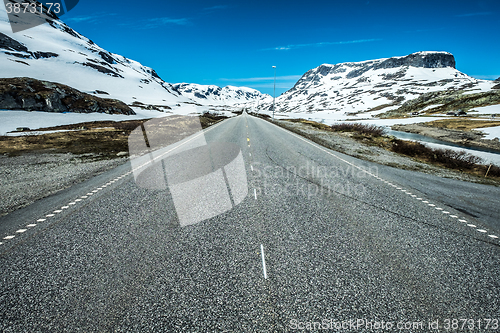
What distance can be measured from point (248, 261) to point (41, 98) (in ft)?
201

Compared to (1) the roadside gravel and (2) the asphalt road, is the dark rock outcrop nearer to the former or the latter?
(1) the roadside gravel

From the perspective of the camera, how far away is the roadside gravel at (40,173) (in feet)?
19.2

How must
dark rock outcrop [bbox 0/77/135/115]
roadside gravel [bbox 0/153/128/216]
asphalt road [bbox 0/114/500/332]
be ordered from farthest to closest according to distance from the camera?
dark rock outcrop [bbox 0/77/135/115] → roadside gravel [bbox 0/153/128/216] → asphalt road [bbox 0/114/500/332]

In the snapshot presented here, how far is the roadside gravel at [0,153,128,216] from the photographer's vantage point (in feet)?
19.2

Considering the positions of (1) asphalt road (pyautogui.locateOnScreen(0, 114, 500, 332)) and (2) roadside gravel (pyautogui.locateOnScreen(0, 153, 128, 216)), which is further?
(2) roadside gravel (pyautogui.locateOnScreen(0, 153, 128, 216))

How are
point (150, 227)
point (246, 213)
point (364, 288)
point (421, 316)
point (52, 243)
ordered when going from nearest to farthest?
point (421, 316)
point (364, 288)
point (52, 243)
point (150, 227)
point (246, 213)

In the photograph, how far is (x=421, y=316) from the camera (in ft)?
8.41

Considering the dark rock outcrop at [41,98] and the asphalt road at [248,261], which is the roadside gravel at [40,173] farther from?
the dark rock outcrop at [41,98]

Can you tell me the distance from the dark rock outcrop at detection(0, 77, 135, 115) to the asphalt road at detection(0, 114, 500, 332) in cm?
5355

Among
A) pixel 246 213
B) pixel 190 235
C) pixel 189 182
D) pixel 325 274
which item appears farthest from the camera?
pixel 189 182

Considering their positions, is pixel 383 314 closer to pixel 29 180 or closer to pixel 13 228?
pixel 13 228

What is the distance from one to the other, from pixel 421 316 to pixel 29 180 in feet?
35.9

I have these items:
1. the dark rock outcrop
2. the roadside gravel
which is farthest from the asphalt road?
the dark rock outcrop

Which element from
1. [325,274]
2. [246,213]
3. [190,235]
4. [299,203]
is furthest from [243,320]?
[299,203]
